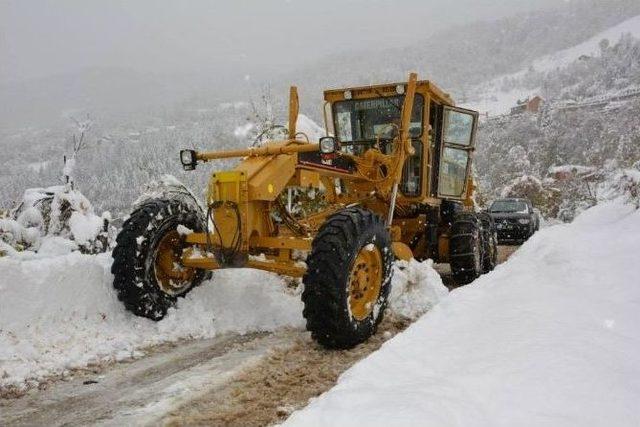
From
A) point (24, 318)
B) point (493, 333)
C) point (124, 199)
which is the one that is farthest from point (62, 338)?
point (124, 199)

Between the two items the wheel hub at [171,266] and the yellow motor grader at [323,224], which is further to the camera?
the wheel hub at [171,266]

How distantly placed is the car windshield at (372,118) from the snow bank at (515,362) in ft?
9.65

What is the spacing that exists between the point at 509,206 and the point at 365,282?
13.8 metres

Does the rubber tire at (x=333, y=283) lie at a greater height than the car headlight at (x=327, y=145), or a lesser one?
lesser

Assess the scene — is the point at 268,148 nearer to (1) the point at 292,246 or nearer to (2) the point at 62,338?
(1) the point at 292,246

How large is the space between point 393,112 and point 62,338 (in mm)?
5095

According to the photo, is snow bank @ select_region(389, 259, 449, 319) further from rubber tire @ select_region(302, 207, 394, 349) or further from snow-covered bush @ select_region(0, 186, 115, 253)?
snow-covered bush @ select_region(0, 186, 115, 253)

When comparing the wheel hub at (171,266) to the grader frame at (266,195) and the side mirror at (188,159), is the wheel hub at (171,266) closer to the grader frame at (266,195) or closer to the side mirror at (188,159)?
the grader frame at (266,195)

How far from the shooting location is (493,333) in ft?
12.5

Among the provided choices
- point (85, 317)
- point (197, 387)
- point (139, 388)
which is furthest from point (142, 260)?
point (197, 387)

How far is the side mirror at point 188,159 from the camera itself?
5.37 metres

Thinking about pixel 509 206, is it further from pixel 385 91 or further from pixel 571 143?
pixel 571 143

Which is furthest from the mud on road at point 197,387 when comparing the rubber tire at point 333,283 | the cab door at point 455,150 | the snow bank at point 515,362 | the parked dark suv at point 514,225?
the parked dark suv at point 514,225

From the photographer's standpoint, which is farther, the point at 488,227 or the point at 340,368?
the point at 488,227
